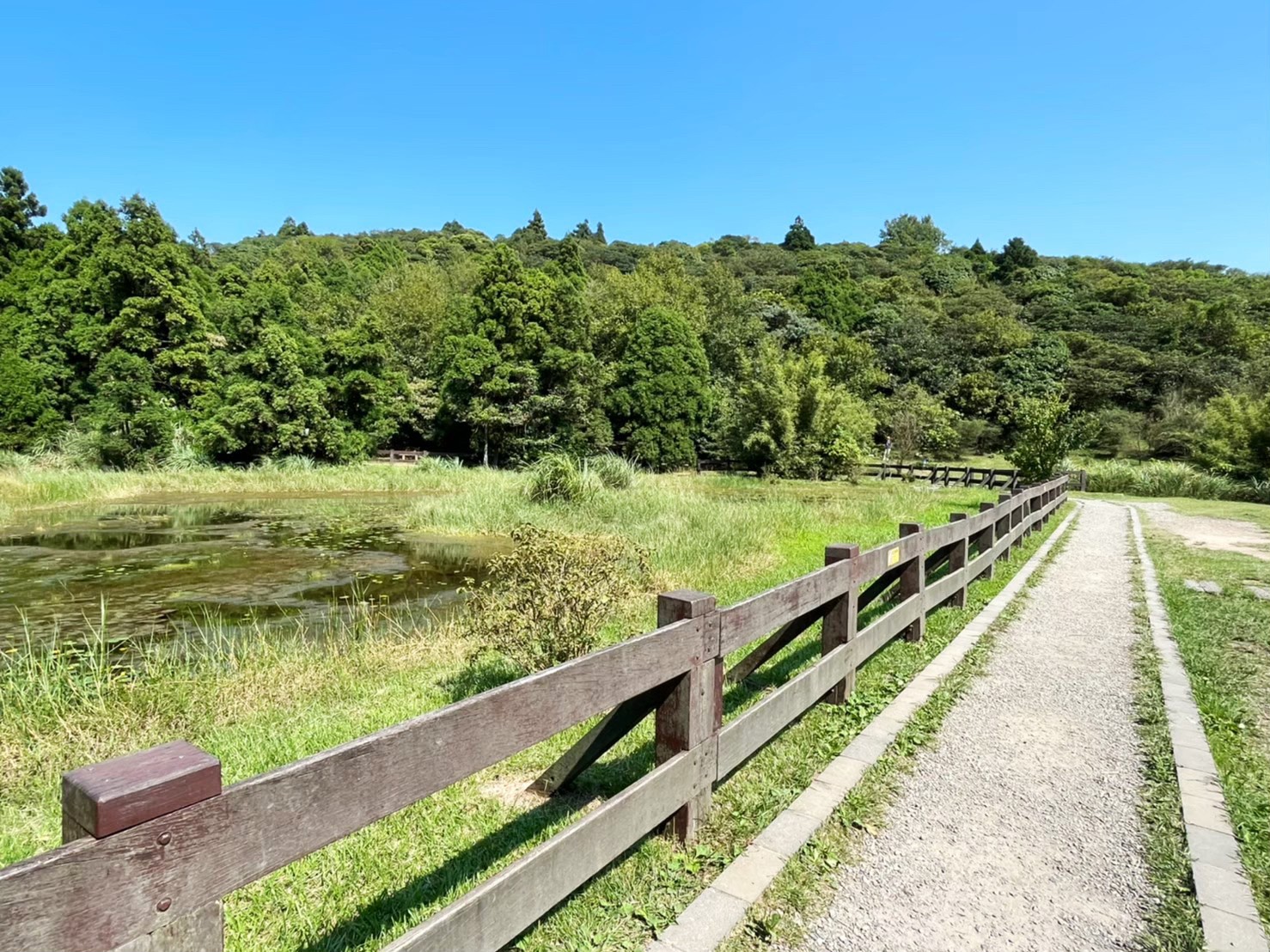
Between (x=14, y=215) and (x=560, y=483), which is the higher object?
(x=14, y=215)

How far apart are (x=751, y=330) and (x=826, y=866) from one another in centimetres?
4831

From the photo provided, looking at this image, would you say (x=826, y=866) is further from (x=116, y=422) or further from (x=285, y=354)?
(x=116, y=422)

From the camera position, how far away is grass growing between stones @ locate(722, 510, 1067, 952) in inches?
92.9

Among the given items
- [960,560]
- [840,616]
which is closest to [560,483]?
[960,560]

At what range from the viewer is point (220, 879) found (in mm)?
1255

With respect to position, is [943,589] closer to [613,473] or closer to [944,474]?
[613,473]

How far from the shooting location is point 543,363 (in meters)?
33.4

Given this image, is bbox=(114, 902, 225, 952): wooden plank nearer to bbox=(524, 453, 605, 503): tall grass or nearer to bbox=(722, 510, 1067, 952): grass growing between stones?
bbox=(722, 510, 1067, 952): grass growing between stones

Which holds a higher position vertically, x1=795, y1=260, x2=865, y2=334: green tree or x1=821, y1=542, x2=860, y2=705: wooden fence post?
x1=795, y1=260, x2=865, y2=334: green tree

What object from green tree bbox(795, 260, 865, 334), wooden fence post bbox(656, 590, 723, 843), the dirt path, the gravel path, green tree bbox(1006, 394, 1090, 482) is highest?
green tree bbox(795, 260, 865, 334)

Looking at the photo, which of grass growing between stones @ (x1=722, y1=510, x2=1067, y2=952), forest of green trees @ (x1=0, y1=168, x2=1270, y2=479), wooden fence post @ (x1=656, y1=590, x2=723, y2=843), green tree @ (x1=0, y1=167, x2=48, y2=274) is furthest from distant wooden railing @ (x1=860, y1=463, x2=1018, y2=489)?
green tree @ (x1=0, y1=167, x2=48, y2=274)

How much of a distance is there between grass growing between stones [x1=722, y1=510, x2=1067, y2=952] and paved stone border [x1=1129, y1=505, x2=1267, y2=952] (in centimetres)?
113

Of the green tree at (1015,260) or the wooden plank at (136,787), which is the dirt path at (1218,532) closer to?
the wooden plank at (136,787)

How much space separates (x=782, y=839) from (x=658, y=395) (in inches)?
1425
